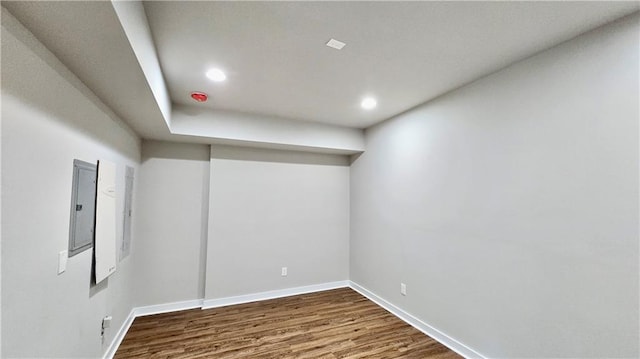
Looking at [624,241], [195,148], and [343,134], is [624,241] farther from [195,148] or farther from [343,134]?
[195,148]

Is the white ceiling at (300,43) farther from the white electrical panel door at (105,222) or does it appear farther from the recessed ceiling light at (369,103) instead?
the white electrical panel door at (105,222)

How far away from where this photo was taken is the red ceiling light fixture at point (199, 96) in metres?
2.71

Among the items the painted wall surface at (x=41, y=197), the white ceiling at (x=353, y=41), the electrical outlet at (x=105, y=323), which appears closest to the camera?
the painted wall surface at (x=41, y=197)

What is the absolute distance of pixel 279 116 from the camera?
3.48m

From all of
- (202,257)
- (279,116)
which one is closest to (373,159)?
(279,116)

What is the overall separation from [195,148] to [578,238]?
3.97 m

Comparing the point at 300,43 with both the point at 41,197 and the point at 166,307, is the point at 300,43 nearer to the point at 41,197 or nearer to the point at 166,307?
the point at 41,197

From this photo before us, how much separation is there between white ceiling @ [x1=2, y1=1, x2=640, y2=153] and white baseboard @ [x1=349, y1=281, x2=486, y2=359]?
2.46 meters

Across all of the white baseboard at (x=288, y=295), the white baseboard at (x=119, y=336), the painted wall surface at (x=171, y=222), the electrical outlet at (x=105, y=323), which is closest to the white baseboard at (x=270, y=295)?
the white baseboard at (x=288, y=295)

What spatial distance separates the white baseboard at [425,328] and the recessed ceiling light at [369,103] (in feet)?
8.18

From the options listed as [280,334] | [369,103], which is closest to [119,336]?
[280,334]

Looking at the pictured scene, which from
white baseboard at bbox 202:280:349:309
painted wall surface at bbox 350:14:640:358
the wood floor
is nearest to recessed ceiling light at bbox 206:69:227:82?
painted wall surface at bbox 350:14:640:358

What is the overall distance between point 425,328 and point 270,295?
2087 mm

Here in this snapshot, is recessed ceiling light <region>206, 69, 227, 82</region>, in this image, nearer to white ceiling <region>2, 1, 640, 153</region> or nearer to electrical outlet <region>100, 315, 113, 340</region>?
white ceiling <region>2, 1, 640, 153</region>
